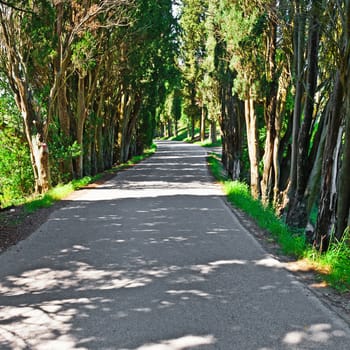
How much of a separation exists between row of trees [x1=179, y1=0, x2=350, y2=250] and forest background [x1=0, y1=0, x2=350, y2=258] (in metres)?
0.03

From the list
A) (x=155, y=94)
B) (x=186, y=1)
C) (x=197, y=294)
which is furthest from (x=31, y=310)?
(x=186, y=1)

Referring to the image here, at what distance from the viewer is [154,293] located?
5.41 metres

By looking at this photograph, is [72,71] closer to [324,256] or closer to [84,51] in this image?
[84,51]

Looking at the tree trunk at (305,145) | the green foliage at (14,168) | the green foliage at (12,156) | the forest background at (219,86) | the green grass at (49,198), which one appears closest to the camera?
the forest background at (219,86)

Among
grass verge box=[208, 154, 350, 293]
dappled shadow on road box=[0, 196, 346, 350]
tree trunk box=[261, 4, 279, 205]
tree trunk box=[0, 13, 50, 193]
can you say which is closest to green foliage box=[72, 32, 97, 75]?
tree trunk box=[0, 13, 50, 193]

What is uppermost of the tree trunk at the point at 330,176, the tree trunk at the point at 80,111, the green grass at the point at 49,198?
the tree trunk at the point at 80,111

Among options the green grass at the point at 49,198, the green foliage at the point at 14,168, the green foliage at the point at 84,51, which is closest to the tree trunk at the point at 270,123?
the green foliage at the point at 84,51

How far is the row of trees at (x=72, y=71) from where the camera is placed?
14414 millimetres

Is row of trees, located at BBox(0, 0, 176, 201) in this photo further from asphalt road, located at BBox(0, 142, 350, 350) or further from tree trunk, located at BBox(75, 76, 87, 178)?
asphalt road, located at BBox(0, 142, 350, 350)

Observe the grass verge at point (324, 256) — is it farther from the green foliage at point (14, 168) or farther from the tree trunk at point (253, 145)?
the green foliage at point (14, 168)

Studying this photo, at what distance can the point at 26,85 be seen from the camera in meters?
15.1

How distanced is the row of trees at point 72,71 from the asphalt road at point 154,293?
5.15 meters

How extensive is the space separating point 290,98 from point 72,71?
8.61 metres

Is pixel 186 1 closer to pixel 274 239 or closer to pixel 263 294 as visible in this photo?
pixel 274 239
